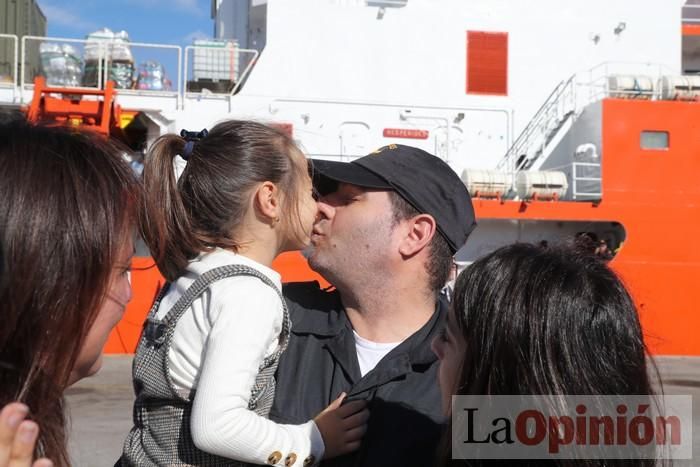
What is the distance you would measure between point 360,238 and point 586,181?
8.86 metres

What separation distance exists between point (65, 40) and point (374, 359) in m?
10.2

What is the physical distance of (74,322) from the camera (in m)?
1.32

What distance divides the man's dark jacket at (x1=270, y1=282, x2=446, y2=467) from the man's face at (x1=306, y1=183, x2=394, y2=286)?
0.48 ft

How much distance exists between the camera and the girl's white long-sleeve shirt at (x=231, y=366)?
183 centimetres

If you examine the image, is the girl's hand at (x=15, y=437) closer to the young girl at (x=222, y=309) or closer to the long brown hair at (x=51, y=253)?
the long brown hair at (x=51, y=253)

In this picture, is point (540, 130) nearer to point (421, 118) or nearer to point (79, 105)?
point (421, 118)

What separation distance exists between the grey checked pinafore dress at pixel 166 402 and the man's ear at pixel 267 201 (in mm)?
232

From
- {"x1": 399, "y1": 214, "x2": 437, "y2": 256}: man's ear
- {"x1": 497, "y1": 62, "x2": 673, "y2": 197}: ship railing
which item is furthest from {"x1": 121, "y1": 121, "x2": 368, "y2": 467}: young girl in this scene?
{"x1": 497, "y1": 62, "x2": 673, "y2": 197}: ship railing

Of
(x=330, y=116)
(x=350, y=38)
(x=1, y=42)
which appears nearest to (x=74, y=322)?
(x=330, y=116)

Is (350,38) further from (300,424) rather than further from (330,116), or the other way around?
(300,424)

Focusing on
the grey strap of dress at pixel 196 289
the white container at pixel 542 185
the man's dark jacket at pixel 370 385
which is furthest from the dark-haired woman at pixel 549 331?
the white container at pixel 542 185

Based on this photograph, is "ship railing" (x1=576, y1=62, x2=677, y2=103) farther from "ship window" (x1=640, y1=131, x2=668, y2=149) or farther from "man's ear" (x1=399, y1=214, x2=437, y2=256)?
"man's ear" (x1=399, y1=214, x2=437, y2=256)

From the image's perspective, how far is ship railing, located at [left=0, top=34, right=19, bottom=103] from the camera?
36.0 feet

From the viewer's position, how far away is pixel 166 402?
2.00m
